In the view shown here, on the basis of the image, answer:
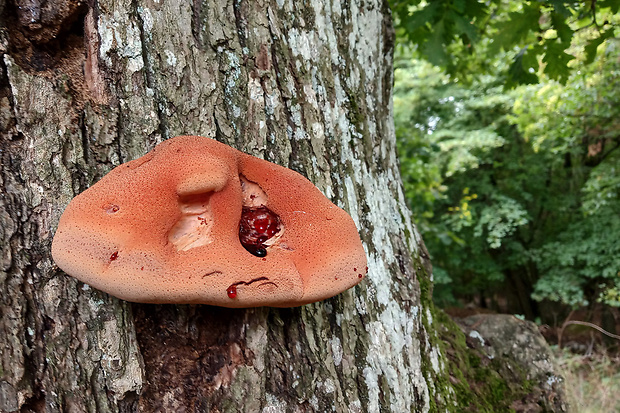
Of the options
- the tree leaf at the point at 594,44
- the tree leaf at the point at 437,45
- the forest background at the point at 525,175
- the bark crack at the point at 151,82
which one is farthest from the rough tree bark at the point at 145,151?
the tree leaf at the point at 594,44

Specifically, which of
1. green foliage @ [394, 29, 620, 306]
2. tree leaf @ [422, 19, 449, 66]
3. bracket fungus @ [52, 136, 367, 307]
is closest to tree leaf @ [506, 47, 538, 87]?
tree leaf @ [422, 19, 449, 66]

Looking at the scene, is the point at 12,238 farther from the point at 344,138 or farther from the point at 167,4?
the point at 344,138

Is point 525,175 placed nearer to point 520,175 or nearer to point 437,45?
point 520,175

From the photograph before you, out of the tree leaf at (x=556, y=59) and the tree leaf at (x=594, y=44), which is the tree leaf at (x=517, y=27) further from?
the tree leaf at (x=594, y=44)

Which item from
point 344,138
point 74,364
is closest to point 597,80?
point 344,138

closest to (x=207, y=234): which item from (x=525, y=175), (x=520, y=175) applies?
(x=520, y=175)
